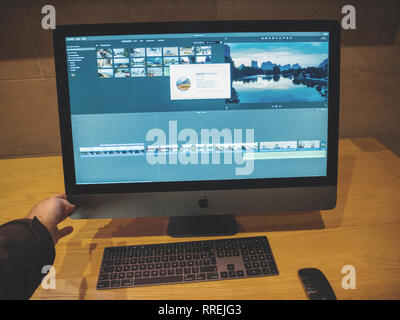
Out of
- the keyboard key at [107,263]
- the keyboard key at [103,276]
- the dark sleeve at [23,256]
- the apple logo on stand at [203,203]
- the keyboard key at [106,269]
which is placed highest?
the apple logo on stand at [203,203]

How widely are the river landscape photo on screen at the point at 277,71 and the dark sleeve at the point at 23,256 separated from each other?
517mm

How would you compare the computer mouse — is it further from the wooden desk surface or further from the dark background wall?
the dark background wall

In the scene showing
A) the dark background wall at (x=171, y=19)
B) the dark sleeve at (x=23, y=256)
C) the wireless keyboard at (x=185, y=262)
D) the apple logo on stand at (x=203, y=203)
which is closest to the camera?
the dark sleeve at (x=23, y=256)

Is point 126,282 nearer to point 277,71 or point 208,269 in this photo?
point 208,269

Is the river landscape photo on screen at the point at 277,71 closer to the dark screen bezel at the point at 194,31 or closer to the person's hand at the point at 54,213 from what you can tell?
the dark screen bezel at the point at 194,31

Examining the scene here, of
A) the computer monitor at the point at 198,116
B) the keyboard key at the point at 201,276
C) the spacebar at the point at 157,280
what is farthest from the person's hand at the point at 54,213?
the keyboard key at the point at 201,276

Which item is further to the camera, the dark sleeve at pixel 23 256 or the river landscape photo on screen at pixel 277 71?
the river landscape photo on screen at pixel 277 71

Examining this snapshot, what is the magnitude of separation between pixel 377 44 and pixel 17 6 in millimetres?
1286

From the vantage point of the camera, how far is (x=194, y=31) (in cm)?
80

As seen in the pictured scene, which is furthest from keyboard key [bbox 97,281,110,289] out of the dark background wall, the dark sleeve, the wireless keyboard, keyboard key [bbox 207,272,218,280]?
the dark background wall

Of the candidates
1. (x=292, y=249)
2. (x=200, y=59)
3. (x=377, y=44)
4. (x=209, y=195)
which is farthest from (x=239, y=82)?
(x=377, y=44)

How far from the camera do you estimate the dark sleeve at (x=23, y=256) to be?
2.11 feet

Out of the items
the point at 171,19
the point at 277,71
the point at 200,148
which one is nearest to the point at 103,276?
the point at 200,148

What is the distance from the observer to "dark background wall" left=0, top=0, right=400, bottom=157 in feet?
3.90
